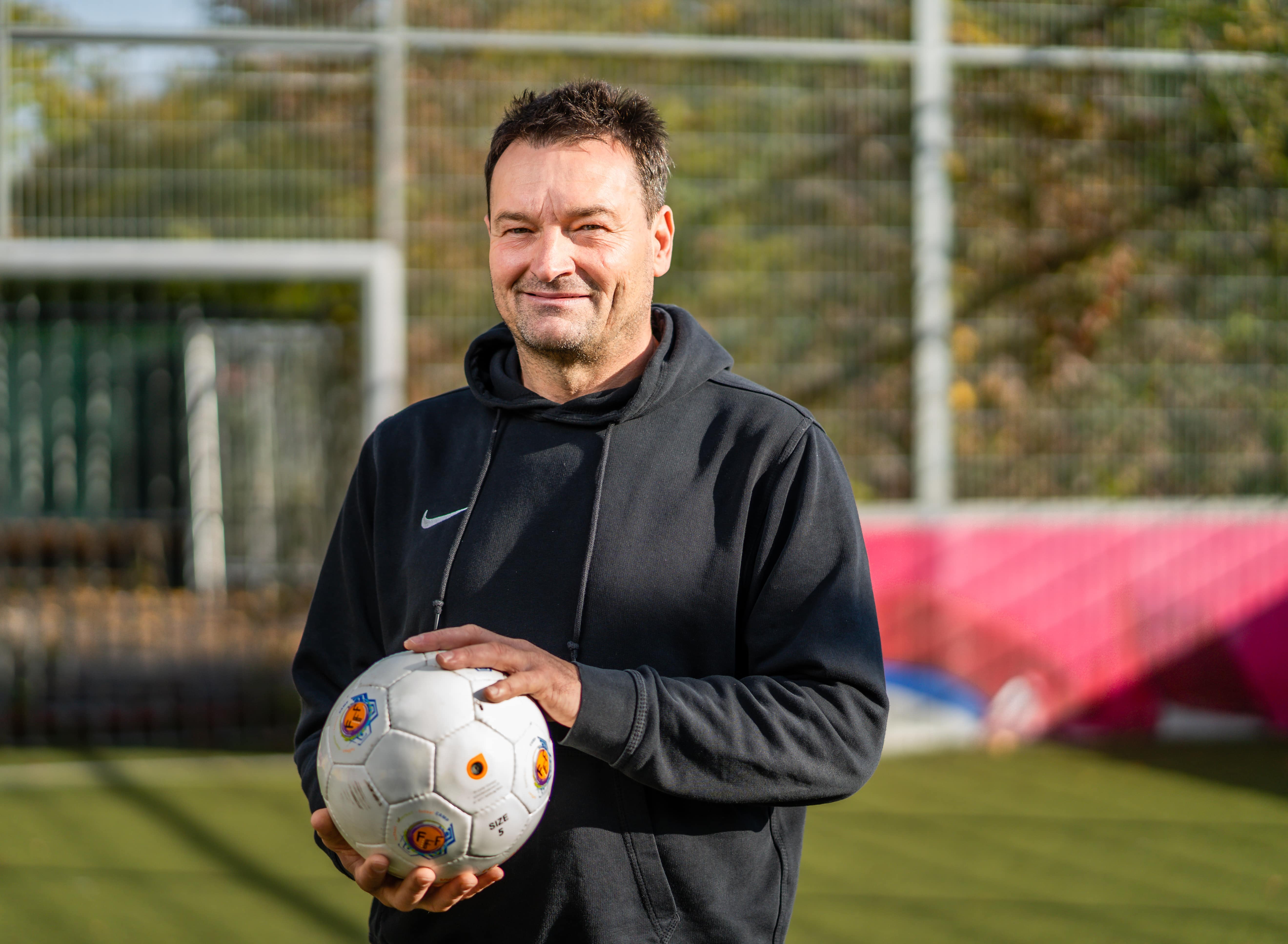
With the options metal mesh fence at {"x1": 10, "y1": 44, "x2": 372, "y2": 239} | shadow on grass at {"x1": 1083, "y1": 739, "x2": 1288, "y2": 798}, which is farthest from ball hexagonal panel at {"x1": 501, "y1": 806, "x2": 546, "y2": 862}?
metal mesh fence at {"x1": 10, "y1": 44, "x2": 372, "y2": 239}

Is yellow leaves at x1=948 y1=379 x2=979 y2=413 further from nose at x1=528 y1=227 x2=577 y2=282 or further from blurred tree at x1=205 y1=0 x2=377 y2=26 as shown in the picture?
nose at x1=528 y1=227 x2=577 y2=282

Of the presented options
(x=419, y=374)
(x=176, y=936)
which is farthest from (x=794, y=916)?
(x=419, y=374)

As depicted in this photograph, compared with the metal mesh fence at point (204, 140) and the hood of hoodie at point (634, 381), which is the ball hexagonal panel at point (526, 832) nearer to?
the hood of hoodie at point (634, 381)

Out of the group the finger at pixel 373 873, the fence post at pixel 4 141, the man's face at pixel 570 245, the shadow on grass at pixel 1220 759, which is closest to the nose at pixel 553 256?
the man's face at pixel 570 245

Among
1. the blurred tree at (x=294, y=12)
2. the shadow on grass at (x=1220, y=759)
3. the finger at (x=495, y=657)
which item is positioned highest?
the blurred tree at (x=294, y=12)

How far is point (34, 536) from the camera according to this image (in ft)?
23.3

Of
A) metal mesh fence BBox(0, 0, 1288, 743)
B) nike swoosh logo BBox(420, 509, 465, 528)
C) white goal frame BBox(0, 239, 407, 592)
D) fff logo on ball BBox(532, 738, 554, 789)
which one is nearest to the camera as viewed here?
fff logo on ball BBox(532, 738, 554, 789)

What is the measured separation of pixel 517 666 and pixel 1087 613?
6.10 meters

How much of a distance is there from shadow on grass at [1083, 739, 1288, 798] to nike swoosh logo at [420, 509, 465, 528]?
532 cm

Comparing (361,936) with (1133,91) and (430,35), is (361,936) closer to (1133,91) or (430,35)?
(430,35)

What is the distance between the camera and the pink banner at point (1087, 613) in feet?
22.9

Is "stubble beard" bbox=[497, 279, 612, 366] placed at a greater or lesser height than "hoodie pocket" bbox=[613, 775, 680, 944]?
greater

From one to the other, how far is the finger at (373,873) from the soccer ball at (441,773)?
0.01 meters

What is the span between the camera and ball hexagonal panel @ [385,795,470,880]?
5.57 ft
